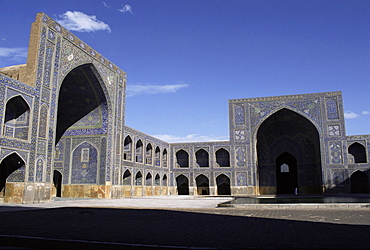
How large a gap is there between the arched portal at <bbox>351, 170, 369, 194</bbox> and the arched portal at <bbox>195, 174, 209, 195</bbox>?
1152 centimetres

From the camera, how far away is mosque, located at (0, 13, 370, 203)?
1273 cm

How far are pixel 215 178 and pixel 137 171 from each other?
7490 mm

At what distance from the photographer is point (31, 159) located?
41.4 feet

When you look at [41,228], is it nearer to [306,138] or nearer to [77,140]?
[77,140]

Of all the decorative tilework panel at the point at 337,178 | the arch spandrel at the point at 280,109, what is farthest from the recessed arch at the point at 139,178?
the decorative tilework panel at the point at 337,178

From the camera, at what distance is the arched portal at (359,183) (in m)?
25.4

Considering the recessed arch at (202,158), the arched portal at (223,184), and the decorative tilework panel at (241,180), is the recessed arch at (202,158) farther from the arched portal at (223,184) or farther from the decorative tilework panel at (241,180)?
the decorative tilework panel at (241,180)

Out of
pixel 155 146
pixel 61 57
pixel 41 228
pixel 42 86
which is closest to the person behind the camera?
pixel 41 228

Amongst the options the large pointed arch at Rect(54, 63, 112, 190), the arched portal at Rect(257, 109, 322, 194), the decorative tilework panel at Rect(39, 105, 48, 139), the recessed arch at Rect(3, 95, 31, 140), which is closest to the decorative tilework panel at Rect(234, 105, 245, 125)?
the arched portal at Rect(257, 109, 322, 194)

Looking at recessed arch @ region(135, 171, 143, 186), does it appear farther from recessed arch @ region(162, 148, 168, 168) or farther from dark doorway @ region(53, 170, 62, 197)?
dark doorway @ region(53, 170, 62, 197)

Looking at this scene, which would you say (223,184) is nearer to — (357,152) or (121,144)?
(357,152)

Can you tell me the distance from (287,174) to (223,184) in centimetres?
581

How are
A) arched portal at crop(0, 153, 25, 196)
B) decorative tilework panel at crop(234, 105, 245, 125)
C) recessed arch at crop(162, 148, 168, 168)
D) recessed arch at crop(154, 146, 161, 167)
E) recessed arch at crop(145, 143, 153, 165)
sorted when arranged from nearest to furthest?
arched portal at crop(0, 153, 25, 196)
recessed arch at crop(145, 143, 153, 165)
decorative tilework panel at crop(234, 105, 245, 125)
recessed arch at crop(154, 146, 161, 167)
recessed arch at crop(162, 148, 168, 168)

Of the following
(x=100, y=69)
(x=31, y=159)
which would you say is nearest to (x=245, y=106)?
(x=100, y=69)
